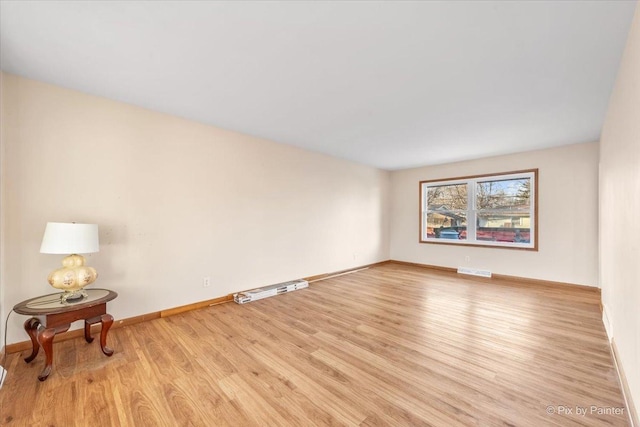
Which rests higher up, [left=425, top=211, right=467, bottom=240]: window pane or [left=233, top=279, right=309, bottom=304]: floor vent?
[left=425, top=211, right=467, bottom=240]: window pane

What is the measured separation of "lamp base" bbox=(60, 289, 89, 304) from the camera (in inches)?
82.3

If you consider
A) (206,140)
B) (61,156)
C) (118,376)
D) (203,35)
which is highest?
(203,35)

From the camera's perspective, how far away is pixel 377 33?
5.64 ft

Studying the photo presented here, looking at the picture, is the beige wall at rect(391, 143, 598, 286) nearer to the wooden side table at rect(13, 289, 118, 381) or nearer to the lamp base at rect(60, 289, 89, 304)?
the wooden side table at rect(13, 289, 118, 381)

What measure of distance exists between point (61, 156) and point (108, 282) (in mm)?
1289

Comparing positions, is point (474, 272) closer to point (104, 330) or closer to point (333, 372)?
point (333, 372)

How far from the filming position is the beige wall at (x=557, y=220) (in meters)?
4.11

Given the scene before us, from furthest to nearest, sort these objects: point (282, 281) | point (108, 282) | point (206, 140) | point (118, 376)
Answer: point (282, 281) < point (206, 140) < point (108, 282) < point (118, 376)

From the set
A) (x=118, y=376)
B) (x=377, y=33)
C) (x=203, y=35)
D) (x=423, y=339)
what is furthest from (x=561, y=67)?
(x=118, y=376)

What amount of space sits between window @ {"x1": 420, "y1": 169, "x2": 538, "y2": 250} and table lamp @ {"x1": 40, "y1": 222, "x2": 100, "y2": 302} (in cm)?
584

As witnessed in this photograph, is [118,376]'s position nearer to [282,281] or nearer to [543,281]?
[282,281]

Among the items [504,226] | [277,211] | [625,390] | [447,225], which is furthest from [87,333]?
[504,226]

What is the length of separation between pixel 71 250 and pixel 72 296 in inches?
17.7

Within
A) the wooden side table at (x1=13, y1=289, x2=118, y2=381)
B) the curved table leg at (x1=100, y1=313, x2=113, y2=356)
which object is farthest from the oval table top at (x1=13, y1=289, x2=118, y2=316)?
the curved table leg at (x1=100, y1=313, x2=113, y2=356)
